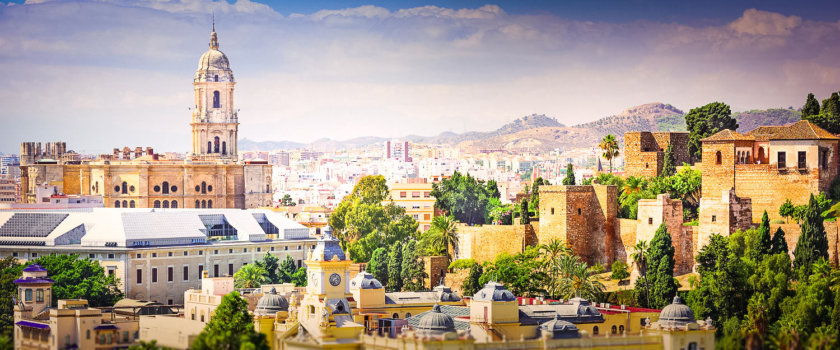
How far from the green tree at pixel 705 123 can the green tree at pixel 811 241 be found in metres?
12.4

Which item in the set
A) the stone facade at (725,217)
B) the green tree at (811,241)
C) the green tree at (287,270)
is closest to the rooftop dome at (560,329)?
the green tree at (811,241)

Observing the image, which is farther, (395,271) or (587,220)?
(395,271)

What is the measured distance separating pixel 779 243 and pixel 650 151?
11367 millimetres

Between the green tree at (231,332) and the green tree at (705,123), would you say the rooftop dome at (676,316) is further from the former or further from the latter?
the green tree at (705,123)

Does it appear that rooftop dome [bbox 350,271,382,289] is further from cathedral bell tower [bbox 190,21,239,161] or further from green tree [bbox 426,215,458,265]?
cathedral bell tower [bbox 190,21,239,161]

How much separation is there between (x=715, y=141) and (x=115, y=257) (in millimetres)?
23617

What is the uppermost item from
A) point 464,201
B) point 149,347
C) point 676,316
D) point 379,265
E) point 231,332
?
point 464,201

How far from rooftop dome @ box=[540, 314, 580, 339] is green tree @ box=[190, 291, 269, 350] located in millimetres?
6812

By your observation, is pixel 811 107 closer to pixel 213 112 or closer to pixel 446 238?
pixel 446 238

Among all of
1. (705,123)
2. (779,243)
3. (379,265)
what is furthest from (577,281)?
(705,123)

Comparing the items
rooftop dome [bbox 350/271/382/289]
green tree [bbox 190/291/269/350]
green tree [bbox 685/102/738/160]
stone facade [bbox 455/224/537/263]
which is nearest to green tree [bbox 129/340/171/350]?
green tree [bbox 190/291/269/350]

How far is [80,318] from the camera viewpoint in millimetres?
45906

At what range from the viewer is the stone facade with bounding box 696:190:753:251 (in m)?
50.2

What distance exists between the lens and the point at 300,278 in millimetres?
60375
